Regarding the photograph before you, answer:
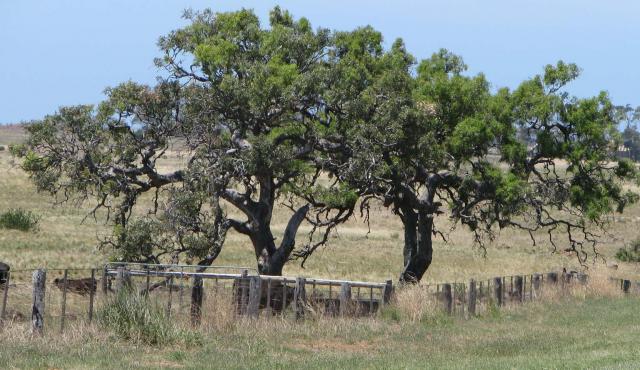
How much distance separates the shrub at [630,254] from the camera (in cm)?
5584

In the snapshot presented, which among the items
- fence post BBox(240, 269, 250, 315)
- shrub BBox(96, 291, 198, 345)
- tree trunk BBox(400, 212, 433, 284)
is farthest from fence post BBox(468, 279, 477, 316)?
shrub BBox(96, 291, 198, 345)

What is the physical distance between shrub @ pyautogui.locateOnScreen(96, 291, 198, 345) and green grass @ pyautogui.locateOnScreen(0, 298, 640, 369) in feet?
0.69

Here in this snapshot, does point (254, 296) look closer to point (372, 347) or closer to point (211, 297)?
point (211, 297)

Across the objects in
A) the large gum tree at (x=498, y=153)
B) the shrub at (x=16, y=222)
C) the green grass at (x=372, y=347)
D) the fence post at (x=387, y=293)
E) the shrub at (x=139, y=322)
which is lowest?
the green grass at (x=372, y=347)

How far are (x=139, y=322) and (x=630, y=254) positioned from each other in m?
45.0

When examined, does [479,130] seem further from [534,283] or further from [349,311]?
[349,311]

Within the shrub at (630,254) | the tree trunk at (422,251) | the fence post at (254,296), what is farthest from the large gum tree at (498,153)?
the shrub at (630,254)

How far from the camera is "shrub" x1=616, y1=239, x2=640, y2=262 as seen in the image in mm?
55844

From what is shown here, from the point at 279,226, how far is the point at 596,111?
36.9 metres

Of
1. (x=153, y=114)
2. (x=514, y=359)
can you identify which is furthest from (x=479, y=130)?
(x=514, y=359)

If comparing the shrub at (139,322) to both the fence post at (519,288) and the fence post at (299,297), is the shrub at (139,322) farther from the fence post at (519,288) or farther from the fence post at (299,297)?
the fence post at (519,288)

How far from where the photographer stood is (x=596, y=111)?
1280 inches

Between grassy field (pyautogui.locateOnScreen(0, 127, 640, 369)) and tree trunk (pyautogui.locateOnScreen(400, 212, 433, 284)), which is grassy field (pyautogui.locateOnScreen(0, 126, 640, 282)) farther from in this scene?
tree trunk (pyautogui.locateOnScreen(400, 212, 433, 284))

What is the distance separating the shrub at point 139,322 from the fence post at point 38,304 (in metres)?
0.91
